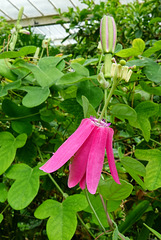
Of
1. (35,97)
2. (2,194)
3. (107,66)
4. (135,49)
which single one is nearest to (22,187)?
(2,194)

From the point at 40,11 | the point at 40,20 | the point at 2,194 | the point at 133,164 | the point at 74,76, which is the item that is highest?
the point at 74,76

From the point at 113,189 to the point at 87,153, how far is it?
0.11 meters

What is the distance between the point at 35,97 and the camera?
1.73 ft

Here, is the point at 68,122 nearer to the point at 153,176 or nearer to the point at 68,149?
the point at 153,176

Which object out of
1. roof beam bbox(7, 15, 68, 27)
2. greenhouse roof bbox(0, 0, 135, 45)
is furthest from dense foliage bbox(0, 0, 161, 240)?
roof beam bbox(7, 15, 68, 27)

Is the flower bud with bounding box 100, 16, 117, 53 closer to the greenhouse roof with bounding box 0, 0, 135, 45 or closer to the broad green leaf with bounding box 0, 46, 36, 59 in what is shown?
the broad green leaf with bounding box 0, 46, 36, 59

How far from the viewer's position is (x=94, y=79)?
1.80ft

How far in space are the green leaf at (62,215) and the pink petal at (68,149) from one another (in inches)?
7.4

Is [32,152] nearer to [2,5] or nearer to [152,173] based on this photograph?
[152,173]

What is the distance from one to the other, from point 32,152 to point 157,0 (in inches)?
54.3

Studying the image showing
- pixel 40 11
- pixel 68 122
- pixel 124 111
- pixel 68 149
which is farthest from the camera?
pixel 40 11

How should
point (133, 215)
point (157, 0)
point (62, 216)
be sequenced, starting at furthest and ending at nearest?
point (157, 0), point (133, 215), point (62, 216)

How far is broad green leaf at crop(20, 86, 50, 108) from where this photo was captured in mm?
511

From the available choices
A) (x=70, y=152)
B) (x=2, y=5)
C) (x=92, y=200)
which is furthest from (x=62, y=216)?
(x=2, y=5)
